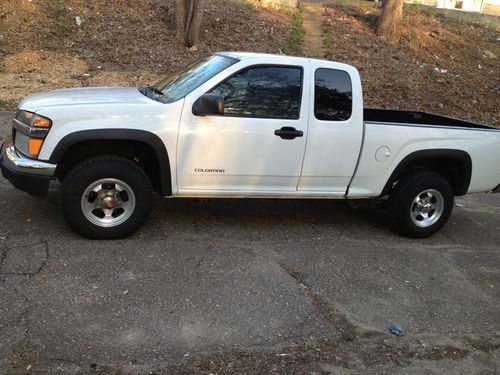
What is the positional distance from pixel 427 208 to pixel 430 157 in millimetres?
633

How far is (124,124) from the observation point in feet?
15.6

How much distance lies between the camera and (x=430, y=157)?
230 inches

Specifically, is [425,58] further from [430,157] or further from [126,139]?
[126,139]

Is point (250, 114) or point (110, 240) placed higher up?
point (250, 114)

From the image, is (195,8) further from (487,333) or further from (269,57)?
(487,333)

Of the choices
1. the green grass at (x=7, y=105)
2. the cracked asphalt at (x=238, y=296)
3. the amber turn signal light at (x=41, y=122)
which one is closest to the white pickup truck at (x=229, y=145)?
the amber turn signal light at (x=41, y=122)

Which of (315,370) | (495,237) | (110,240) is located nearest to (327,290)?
(315,370)

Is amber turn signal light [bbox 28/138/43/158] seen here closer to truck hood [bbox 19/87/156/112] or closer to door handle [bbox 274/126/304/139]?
truck hood [bbox 19/87/156/112]

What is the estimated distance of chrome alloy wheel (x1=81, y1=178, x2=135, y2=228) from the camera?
484cm

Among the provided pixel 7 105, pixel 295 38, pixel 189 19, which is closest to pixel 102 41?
pixel 189 19

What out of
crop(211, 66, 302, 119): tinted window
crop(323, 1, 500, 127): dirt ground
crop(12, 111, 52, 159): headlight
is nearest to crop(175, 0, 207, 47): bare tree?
crop(323, 1, 500, 127): dirt ground

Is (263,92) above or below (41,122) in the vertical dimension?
above

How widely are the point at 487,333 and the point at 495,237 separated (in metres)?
2.61

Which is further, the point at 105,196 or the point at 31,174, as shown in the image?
the point at 105,196
